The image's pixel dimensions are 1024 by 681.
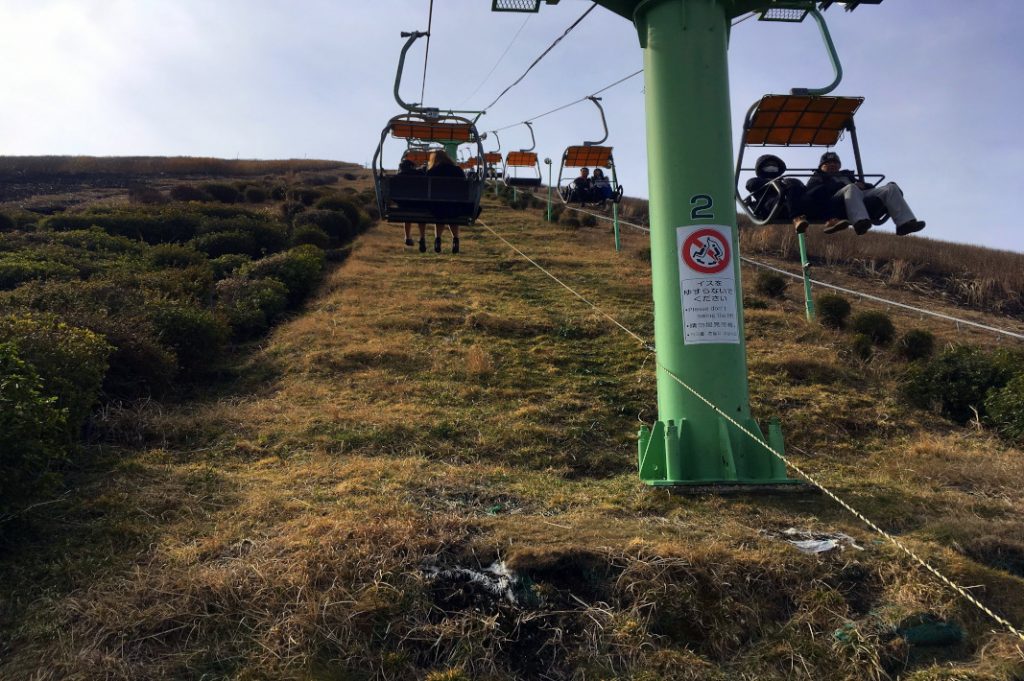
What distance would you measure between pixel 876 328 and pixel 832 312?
2.98 feet

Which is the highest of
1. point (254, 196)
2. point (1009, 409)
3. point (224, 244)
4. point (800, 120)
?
point (254, 196)

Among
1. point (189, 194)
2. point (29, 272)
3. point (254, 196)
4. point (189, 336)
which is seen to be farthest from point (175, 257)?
point (254, 196)

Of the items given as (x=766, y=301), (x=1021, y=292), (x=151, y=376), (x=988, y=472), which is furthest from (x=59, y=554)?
(x=1021, y=292)

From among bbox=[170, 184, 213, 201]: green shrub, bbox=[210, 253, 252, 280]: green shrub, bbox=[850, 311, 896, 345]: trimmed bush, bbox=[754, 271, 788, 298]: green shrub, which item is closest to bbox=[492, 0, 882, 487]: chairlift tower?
bbox=[850, 311, 896, 345]: trimmed bush

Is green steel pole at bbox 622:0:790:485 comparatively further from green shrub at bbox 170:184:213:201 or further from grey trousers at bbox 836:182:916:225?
green shrub at bbox 170:184:213:201

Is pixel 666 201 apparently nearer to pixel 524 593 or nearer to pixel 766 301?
pixel 524 593

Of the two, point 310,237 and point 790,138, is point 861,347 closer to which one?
point 790,138

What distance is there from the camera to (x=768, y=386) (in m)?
9.41

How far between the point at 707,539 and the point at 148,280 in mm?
11855

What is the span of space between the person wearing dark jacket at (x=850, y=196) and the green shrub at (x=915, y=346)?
4.66 meters

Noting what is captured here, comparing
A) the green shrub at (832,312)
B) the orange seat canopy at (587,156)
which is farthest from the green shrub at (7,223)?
the green shrub at (832,312)

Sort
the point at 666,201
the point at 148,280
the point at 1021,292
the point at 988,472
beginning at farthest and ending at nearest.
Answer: the point at 1021,292
the point at 148,280
the point at 988,472
the point at 666,201

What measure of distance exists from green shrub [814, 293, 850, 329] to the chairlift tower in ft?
25.6

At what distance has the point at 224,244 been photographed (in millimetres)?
19266
